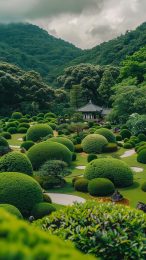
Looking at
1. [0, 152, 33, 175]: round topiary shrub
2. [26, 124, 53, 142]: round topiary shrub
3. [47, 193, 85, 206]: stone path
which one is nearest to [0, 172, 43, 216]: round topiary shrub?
[47, 193, 85, 206]: stone path

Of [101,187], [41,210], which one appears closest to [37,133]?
[101,187]

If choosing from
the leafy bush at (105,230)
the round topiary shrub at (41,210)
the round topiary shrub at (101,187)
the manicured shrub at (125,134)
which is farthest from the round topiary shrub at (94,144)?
the leafy bush at (105,230)

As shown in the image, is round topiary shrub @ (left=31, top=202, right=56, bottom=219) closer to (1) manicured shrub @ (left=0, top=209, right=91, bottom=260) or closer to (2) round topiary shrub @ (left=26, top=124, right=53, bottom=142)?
(1) manicured shrub @ (left=0, top=209, right=91, bottom=260)

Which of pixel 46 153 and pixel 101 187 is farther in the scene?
pixel 46 153

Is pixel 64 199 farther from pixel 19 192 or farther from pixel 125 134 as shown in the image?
pixel 125 134

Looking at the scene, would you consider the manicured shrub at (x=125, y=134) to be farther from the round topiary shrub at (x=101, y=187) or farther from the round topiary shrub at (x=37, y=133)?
the round topiary shrub at (x=101, y=187)

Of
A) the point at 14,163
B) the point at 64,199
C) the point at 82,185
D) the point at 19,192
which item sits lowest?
the point at 64,199

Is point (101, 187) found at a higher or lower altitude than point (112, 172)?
lower
